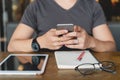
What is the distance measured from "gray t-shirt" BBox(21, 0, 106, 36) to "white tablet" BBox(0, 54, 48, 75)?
371 mm

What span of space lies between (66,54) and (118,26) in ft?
2.44

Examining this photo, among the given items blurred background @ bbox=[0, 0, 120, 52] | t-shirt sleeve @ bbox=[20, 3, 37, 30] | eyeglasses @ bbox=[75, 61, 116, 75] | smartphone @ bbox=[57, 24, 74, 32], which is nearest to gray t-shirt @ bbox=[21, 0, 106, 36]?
t-shirt sleeve @ bbox=[20, 3, 37, 30]

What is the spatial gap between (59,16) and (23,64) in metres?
0.55

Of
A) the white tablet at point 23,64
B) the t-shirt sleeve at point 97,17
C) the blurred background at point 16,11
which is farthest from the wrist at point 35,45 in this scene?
the blurred background at point 16,11

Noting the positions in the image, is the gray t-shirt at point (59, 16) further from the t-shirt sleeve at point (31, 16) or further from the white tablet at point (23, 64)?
the white tablet at point (23, 64)

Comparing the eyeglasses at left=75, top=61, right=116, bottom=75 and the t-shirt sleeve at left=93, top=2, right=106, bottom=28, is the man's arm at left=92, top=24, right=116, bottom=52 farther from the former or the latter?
the eyeglasses at left=75, top=61, right=116, bottom=75

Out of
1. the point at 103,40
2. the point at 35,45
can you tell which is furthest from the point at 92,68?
the point at 103,40

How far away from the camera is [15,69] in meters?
0.93

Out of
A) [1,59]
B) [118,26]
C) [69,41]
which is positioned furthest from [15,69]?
[118,26]

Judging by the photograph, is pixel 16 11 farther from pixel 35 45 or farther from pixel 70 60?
pixel 70 60

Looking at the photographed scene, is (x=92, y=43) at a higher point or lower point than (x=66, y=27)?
lower

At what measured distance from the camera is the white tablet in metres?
0.89

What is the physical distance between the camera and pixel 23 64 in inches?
39.8

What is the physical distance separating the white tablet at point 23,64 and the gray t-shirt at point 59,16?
0.37m
